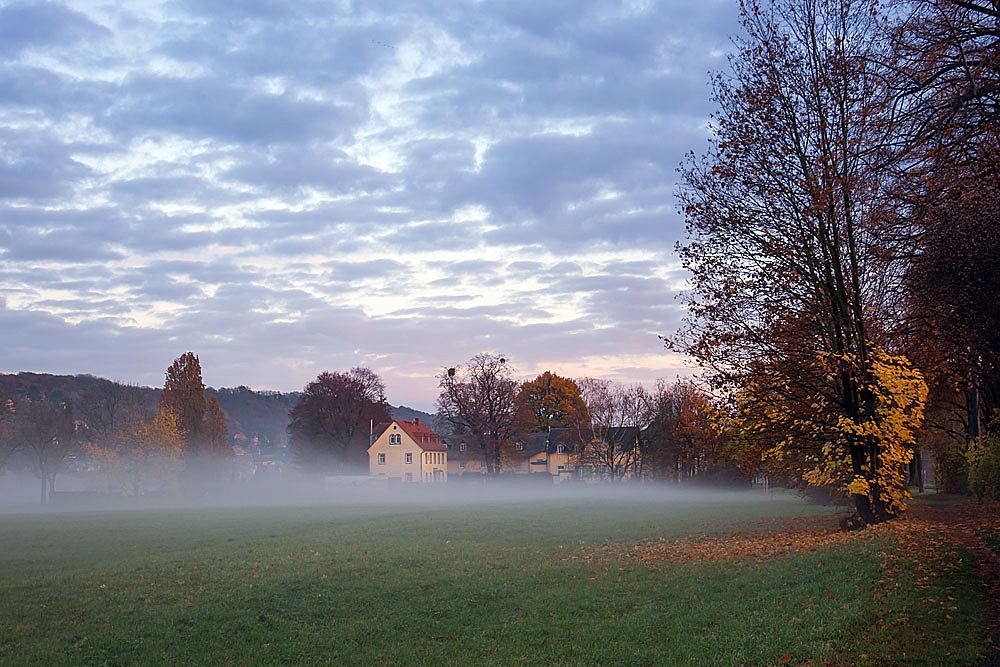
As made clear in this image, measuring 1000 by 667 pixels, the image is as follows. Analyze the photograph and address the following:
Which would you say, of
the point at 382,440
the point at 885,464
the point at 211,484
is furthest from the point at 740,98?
the point at 382,440

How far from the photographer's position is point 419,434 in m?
109

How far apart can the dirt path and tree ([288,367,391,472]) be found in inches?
3421

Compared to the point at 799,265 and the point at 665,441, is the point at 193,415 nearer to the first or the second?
the point at 665,441

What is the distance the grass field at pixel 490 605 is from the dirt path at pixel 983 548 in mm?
198

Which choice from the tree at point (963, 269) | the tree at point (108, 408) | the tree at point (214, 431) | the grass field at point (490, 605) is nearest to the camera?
the grass field at point (490, 605)

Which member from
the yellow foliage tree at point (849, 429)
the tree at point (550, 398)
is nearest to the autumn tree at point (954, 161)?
the yellow foliage tree at point (849, 429)

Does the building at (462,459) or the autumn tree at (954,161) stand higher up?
the autumn tree at (954,161)

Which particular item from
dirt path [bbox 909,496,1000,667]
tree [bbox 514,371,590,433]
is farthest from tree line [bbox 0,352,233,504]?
dirt path [bbox 909,496,1000,667]

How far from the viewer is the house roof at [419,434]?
10562 centimetres

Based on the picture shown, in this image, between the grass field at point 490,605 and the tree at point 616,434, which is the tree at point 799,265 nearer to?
the grass field at point 490,605

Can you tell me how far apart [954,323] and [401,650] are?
11079 millimetres

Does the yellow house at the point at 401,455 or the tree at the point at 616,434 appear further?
the yellow house at the point at 401,455

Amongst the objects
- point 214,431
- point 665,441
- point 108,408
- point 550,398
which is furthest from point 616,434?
point 108,408

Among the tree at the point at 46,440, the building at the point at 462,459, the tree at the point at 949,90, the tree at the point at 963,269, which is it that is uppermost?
the tree at the point at 949,90
